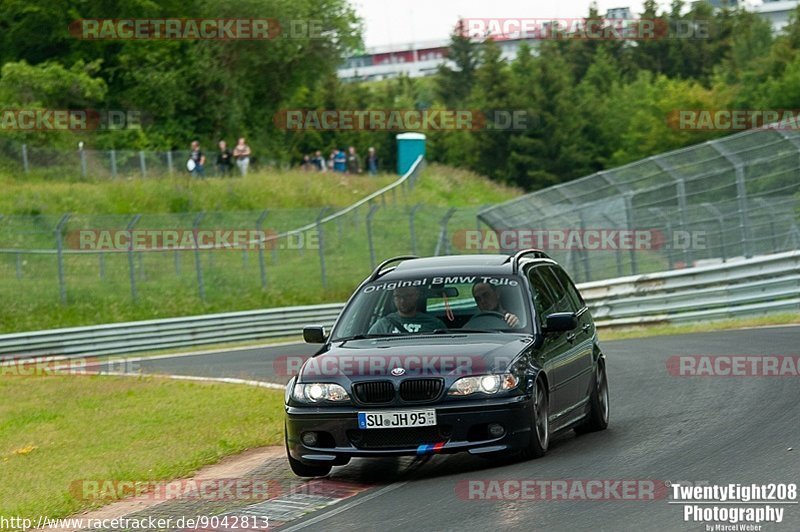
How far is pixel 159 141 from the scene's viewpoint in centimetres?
5631

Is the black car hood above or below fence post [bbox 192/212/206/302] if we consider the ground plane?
above

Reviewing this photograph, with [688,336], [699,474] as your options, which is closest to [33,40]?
[688,336]

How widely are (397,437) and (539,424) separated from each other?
104 centimetres

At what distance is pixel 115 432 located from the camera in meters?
14.3

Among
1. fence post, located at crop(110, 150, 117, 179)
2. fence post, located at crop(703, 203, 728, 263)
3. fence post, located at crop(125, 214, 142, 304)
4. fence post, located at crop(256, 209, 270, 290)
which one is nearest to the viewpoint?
fence post, located at crop(703, 203, 728, 263)

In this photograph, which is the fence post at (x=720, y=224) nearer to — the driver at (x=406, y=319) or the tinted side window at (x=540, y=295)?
the tinted side window at (x=540, y=295)

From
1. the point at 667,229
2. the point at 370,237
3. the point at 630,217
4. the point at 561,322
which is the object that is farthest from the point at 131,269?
the point at 561,322

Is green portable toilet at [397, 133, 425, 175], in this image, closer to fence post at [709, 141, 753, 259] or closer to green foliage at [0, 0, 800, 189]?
green foliage at [0, 0, 800, 189]

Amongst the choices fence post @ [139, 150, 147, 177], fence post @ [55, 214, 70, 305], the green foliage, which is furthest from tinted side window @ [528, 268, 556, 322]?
the green foliage

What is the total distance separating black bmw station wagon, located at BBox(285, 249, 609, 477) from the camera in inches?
370

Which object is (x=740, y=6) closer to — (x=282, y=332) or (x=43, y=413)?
(x=282, y=332)

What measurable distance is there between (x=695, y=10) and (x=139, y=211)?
253ft

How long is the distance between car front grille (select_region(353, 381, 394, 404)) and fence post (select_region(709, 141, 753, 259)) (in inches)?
605

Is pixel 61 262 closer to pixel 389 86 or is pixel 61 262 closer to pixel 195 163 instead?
pixel 195 163
